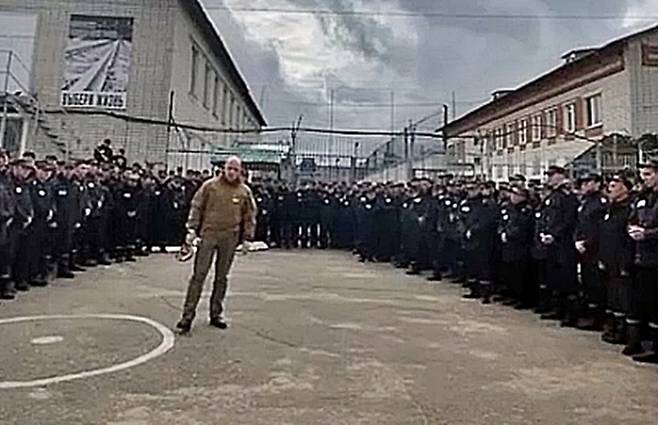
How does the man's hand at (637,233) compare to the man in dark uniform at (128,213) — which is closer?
the man's hand at (637,233)

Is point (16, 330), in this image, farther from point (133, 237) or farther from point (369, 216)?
point (369, 216)

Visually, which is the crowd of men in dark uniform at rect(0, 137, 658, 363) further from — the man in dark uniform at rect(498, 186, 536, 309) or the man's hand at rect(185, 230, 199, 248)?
the man's hand at rect(185, 230, 199, 248)

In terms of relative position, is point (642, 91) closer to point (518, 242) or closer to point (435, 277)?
point (435, 277)

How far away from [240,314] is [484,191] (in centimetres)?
542

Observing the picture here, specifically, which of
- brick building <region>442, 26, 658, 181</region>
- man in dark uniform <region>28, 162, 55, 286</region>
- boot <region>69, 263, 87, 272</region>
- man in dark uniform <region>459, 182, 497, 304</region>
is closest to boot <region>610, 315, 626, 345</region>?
man in dark uniform <region>459, 182, 497, 304</region>

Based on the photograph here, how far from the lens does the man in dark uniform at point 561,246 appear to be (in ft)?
34.1

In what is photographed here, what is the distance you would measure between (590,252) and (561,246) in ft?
2.70

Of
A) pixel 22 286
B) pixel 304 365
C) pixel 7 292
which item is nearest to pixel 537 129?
pixel 22 286

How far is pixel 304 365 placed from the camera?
7215 millimetres

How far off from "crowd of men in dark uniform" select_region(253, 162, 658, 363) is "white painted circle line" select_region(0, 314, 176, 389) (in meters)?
4.98

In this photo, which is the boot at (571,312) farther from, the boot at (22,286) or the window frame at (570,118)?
the window frame at (570,118)

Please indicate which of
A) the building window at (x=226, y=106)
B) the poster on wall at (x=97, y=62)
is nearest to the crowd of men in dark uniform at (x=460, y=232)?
the poster on wall at (x=97, y=62)

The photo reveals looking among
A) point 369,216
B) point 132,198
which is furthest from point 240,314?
point 369,216

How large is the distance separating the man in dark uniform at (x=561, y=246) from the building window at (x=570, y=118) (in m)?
23.7
